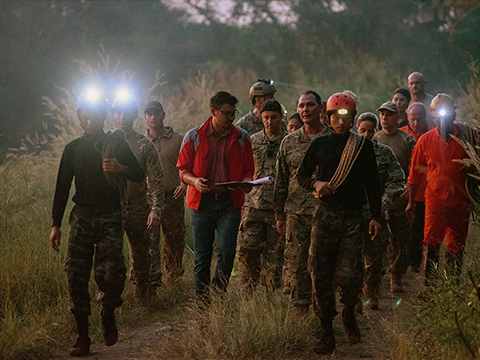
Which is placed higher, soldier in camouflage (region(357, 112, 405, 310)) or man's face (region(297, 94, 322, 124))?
man's face (region(297, 94, 322, 124))

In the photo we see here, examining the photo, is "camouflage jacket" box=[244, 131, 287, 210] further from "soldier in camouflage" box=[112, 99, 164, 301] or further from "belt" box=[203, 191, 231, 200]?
"soldier in camouflage" box=[112, 99, 164, 301]

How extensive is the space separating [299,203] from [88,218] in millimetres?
1914

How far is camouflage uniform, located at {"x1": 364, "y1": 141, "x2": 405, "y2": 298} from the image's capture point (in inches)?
264

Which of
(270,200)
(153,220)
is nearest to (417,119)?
(270,200)

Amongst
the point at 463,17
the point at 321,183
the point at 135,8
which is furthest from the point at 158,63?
the point at 321,183

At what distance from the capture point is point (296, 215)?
607 centimetres

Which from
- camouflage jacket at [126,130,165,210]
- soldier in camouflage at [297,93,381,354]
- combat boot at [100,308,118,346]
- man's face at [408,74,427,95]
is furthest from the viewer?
man's face at [408,74,427,95]

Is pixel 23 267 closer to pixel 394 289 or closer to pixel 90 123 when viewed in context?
pixel 90 123

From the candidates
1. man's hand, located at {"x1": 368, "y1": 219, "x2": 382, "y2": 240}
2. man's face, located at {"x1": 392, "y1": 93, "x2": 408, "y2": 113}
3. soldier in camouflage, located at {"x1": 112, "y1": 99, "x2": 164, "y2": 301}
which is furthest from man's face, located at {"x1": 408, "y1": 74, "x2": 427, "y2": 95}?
man's hand, located at {"x1": 368, "y1": 219, "x2": 382, "y2": 240}

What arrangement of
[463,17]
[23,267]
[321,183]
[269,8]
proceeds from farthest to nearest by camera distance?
[269,8]
[463,17]
[23,267]
[321,183]

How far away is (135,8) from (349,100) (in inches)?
1051

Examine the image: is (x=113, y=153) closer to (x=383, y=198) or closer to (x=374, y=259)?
(x=383, y=198)

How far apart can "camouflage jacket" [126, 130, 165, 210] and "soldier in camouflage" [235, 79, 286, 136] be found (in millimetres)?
1370

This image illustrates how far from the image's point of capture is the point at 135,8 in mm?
30500
